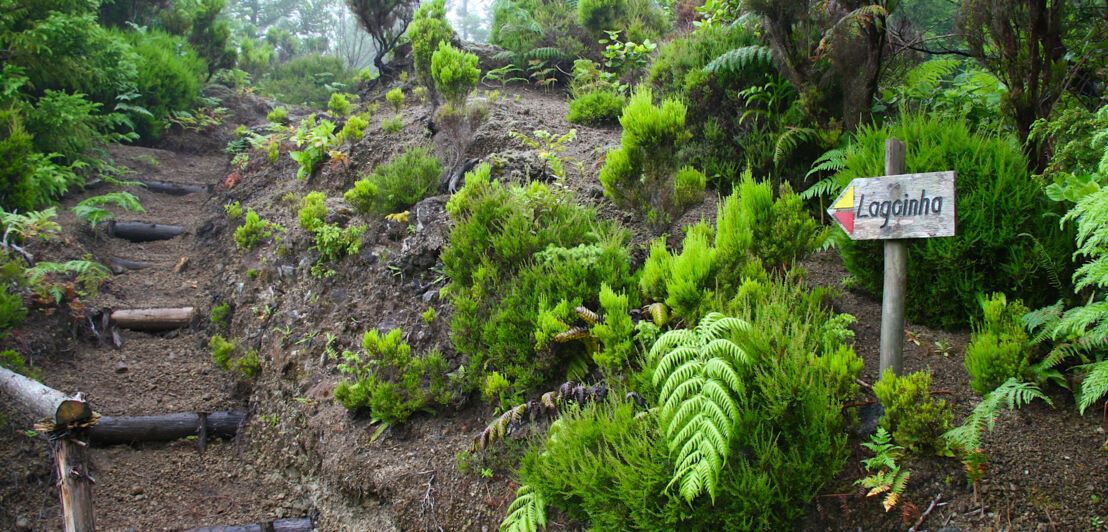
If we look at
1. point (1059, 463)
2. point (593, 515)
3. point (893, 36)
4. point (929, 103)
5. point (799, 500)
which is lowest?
point (593, 515)

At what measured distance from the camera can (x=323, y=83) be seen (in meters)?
18.5

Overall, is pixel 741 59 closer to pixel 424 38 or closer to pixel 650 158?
pixel 650 158

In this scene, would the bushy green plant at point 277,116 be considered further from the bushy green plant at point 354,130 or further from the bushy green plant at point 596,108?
the bushy green plant at point 596,108

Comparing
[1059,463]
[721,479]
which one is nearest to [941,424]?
[1059,463]

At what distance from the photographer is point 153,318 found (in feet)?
25.0

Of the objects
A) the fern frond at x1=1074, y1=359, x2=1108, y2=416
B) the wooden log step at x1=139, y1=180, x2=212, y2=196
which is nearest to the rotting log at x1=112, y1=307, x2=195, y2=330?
the wooden log step at x1=139, y1=180, x2=212, y2=196

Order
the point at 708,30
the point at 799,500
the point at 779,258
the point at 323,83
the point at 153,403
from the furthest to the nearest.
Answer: the point at 323,83, the point at 708,30, the point at 153,403, the point at 779,258, the point at 799,500

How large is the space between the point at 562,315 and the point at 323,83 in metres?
17.2

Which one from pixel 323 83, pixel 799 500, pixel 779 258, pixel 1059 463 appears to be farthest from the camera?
pixel 323 83

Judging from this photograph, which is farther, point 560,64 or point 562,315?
point 560,64

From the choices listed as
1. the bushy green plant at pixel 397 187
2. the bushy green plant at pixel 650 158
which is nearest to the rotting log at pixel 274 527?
the bushy green plant at pixel 397 187

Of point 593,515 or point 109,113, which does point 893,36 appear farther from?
point 109,113

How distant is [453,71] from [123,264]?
5799 millimetres

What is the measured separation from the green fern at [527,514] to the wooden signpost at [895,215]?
6.79 feet
